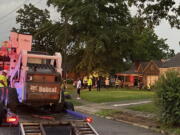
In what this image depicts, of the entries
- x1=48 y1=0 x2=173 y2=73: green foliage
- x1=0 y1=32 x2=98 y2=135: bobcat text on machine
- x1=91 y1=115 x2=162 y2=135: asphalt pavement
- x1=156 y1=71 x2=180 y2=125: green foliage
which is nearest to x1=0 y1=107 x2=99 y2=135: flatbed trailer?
x1=0 y1=32 x2=98 y2=135: bobcat text on machine

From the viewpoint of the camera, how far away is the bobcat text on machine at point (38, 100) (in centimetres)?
1048

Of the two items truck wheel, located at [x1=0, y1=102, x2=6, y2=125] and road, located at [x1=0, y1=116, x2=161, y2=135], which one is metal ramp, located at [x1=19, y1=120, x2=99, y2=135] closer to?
road, located at [x1=0, y1=116, x2=161, y2=135]

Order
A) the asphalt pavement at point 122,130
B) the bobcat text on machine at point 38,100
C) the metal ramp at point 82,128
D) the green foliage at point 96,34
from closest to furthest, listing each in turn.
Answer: the metal ramp at point 82,128, the bobcat text on machine at point 38,100, the asphalt pavement at point 122,130, the green foliage at point 96,34

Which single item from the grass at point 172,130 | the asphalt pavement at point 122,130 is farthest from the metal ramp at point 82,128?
the grass at point 172,130

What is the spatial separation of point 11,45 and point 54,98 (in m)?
5.69

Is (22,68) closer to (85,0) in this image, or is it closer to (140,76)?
(85,0)

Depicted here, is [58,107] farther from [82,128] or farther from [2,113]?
[82,128]

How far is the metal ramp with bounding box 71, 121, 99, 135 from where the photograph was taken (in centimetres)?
1034

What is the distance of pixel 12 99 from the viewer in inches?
468

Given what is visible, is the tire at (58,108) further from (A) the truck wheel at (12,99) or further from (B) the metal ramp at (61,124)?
(B) the metal ramp at (61,124)

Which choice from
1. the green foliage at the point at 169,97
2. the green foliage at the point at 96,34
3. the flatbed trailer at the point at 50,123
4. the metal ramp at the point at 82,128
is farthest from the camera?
the green foliage at the point at 96,34

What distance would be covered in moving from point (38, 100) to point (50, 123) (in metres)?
0.97

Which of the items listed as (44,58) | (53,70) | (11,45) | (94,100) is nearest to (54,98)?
(53,70)

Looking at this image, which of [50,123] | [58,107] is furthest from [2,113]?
[50,123]
